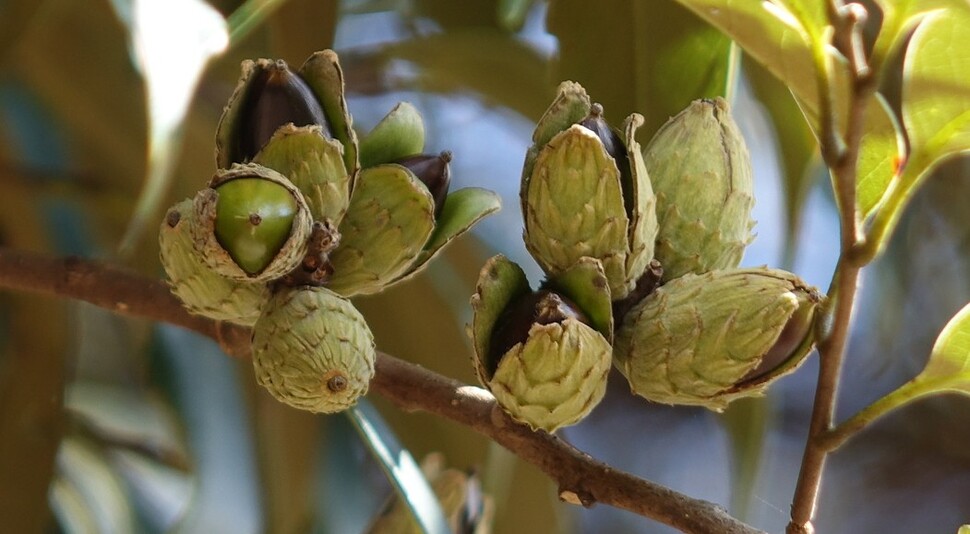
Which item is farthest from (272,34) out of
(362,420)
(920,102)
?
(920,102)

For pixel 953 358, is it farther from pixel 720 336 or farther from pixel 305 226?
pixel 305 226

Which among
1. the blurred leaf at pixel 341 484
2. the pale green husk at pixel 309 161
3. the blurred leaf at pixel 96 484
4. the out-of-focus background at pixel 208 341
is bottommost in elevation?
the blurred leaf at pixel 96 484

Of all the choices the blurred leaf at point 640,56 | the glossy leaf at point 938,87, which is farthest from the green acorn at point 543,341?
the blurred leaf at point 640,56

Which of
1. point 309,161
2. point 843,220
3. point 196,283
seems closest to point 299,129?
point 309,161

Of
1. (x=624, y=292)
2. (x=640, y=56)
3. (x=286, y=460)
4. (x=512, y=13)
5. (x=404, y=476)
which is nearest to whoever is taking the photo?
(x=624, y=292)

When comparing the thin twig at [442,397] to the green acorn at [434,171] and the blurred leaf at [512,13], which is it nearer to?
the green acorn at [434,171]

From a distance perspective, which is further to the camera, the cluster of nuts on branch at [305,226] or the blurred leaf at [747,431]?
the blurred leaf at [747,431]

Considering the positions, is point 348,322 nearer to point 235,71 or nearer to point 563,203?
point 563,203
